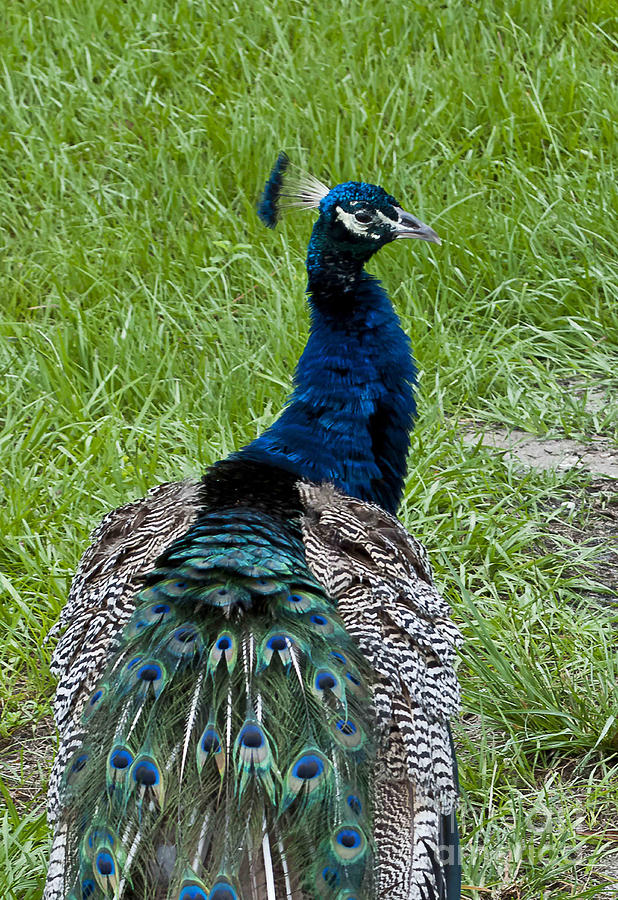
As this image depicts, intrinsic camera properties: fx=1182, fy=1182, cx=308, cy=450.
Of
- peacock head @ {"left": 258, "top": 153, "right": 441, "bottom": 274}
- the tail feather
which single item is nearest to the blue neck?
peacock head @ {"left": 258, "top": 153, "right": 441, "bottom": 274}

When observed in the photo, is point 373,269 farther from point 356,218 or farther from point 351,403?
point 351,403

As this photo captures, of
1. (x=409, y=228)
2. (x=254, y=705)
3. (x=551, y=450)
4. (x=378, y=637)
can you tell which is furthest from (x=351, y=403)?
(x=551, y=450)

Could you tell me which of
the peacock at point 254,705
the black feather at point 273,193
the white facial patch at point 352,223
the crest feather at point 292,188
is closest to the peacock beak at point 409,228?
the white facial patch at point 352,223

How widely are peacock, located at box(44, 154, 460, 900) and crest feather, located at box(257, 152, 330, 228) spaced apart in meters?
1.05

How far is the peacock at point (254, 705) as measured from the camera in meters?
2.07

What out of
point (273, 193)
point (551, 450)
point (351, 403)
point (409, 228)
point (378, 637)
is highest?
point (273, 193)

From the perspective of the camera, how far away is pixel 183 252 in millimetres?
5113

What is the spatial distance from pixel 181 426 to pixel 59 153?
6.61ft

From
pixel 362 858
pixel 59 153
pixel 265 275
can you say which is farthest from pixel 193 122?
pixel 362 858

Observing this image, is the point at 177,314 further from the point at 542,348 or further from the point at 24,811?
the point at 24,811

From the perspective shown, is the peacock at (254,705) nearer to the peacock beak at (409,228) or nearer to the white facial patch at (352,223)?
the white facial patch at (352,223)

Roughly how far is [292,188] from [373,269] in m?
1.35

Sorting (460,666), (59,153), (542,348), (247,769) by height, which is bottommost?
(460,666)

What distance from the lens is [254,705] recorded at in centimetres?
219
